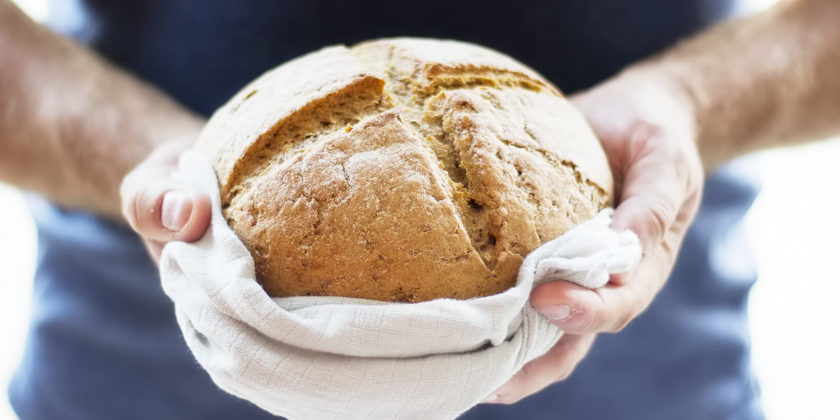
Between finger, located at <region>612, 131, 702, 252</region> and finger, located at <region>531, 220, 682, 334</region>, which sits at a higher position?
finger, located at <region>612, 131, 702, 252</region>

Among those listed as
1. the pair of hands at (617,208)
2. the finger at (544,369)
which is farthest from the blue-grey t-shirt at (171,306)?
the finger at (544,369)

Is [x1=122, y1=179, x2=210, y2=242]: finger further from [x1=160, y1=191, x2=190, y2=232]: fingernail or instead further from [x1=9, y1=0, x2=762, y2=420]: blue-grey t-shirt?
[x1=9, y1=0, x2=762, y2=420]: blue-grey t-shirt

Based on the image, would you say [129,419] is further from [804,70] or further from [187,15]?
[804,70]

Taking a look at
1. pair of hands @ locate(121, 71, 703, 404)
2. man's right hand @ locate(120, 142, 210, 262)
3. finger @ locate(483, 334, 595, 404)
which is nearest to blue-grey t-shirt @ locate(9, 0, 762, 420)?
pair of hands @ locate(121, 71, 703, 404)

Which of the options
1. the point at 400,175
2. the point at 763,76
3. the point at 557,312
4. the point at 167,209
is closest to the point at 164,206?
the point at 167,209

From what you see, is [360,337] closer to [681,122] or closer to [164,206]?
[164,206]

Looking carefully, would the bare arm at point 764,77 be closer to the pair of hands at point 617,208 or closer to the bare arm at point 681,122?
the bare arm at point 681,122

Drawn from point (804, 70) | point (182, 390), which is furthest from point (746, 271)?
point (182, 390)
